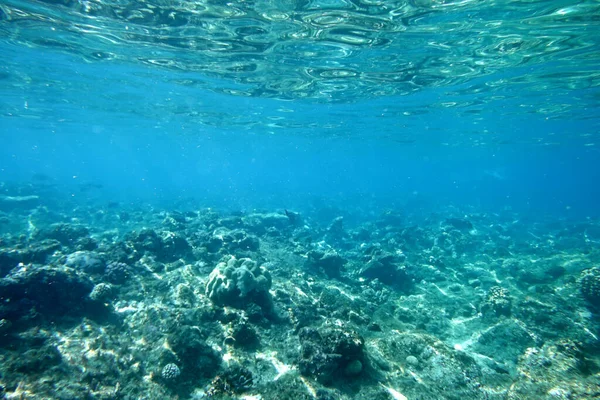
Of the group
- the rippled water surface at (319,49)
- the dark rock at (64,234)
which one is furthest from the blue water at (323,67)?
the dark rock at (64,234)

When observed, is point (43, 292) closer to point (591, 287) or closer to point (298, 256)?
point (298, 256)

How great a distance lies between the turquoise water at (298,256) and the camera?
6.09 m

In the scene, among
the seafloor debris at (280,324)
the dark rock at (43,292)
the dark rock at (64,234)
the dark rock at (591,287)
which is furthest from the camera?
the dark rock at (64,234)

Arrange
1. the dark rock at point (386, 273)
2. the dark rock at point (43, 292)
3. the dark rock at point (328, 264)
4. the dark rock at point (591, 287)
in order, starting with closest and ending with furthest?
the dark rock at point (43, 292), the dark rock at point (591, 287), the dark rock at point (386, 273), the dark rock at point (328, 264)

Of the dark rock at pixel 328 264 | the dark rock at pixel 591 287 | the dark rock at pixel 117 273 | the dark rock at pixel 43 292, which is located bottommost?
the dark rock at pixel 328 264

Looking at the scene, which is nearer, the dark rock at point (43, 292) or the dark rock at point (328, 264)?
the dark rock at point (43, 292)

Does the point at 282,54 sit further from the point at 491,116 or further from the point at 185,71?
the point at 491,116

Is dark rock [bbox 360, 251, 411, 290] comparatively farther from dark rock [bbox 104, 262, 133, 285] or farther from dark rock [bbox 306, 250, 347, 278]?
dark rock [bbox 104, 262, 133, 285]

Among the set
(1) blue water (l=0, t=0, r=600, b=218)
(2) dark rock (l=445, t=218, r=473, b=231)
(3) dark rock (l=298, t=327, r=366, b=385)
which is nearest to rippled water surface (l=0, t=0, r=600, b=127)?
(1) blue water (l=0, t=0, r=600, b=218)

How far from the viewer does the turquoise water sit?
609cm

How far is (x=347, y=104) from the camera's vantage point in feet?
85.4

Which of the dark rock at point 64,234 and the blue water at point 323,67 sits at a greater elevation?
the blue water at point 323,67

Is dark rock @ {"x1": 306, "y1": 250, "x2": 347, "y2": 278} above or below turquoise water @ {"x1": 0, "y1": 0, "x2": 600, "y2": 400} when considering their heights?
below

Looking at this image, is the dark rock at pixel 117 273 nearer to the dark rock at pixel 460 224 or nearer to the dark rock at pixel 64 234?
the dark rock at pixel 64 234
